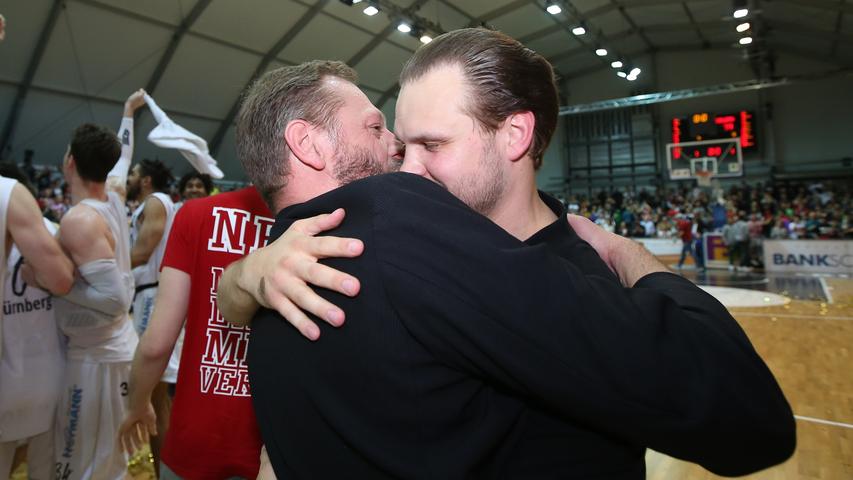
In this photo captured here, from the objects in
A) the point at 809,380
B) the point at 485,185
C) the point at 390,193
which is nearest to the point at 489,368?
the point at 390,193

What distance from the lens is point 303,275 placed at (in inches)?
31.7

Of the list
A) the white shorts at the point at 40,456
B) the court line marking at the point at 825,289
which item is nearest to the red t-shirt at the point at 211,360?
the white shorts at the point at 40,456

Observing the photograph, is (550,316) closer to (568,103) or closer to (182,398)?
(182,398)

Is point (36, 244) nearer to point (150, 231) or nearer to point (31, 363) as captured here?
point (31, 363)

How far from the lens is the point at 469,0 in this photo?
15.4m

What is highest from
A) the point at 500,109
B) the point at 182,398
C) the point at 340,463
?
the point at 500,109

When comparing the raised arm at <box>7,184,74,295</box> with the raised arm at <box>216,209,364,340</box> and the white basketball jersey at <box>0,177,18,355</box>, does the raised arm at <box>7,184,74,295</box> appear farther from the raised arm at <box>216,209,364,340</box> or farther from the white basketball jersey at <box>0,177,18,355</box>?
the raised arm at <box>216,209,364,340</box>

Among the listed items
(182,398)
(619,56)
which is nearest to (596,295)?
(182,398)

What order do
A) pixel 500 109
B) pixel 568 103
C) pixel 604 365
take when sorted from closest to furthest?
pixel 604 365 < pixel 500 109 < pixel 568 103

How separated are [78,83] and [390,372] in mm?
16068

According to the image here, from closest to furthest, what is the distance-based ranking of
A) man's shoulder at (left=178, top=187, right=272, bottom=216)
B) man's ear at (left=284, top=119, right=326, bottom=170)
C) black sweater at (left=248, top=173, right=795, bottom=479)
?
black sweater at (left=248, top=173, right=795, bottom=479), man's ear at (left=284, top=119, right=326, bottom=170), man's shoulder at (left=178, top=187, right=272, bottom=216)

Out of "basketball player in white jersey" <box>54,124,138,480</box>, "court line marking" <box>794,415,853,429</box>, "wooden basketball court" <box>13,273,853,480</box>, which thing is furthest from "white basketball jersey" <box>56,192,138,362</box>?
"court line marking" <box>794,415,853,429</box>

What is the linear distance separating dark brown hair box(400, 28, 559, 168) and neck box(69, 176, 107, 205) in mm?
2299

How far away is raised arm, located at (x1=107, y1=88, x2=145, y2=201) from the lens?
2936 mm
